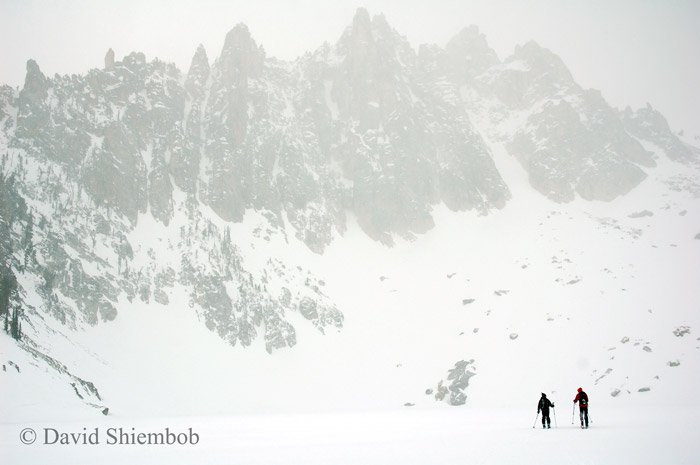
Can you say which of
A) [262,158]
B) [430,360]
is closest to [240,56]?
[262,158]

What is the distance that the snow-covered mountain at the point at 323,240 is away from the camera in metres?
60.1

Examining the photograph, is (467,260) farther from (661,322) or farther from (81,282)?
(81,282)

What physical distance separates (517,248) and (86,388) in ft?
258

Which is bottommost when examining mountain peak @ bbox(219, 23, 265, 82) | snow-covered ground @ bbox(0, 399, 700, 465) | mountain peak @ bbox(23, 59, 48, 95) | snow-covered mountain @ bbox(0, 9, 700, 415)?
snow-covered ground @ bbox(0, 399, 700, 465)

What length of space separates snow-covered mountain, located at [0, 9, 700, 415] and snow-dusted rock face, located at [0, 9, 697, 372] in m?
0.48

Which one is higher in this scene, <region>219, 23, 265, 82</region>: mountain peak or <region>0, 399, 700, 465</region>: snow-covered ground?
<region>219, 23, 265, 82</region>: mountain peak

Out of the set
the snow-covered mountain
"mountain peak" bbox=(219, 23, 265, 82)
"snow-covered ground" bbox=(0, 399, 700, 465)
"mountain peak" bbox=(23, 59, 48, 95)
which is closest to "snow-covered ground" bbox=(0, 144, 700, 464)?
"snow-covered ground" bbox=(0, 399, 700, 465)

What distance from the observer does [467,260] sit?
95000mm

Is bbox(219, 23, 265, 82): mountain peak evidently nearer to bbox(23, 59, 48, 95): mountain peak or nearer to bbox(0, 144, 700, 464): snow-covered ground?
bbox(23, 59, 48, 95): mountain peak

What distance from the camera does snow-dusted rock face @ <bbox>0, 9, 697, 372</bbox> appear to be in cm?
7012

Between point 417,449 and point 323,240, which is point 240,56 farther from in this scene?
point 417,449

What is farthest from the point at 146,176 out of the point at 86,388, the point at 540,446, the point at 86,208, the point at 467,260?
the point at 540,446

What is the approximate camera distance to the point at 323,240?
96.0 meters

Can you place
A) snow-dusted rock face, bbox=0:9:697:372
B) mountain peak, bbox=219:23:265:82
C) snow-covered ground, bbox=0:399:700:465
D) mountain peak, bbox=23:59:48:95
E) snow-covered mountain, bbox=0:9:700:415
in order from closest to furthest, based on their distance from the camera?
snow-covered ground, bbox=0:399:700:465, snow-covered mountain, bbox=0:9:700:415, snow-dusted rock face, bbox=0:9:697:372, mountain peak, bbox=23:59:48:95, mountain peak, bbox=219:23:265:82
